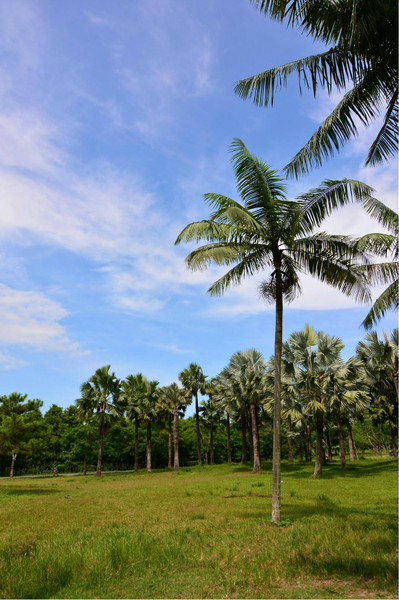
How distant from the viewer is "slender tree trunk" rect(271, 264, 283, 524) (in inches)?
484

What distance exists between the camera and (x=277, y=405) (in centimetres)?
1321

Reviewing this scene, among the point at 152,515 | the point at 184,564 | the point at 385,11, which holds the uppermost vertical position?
the point at 385,11

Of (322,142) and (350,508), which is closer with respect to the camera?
(322,142)

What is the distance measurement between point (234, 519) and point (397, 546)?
237 inches

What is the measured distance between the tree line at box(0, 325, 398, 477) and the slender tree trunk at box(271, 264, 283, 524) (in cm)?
1707

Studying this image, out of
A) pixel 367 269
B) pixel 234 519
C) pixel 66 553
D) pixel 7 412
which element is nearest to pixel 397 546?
pixel 234 519

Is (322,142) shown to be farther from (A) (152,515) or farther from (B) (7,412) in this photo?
(B) (7,412)

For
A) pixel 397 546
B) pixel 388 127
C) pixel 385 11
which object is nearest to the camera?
pixel 385 11

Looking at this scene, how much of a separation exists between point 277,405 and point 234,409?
29683mm

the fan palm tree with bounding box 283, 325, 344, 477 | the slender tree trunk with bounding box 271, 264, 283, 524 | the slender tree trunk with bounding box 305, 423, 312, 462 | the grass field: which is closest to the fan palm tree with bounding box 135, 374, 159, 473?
the slender tree trunk with bounding box 305, 423, 312, 462

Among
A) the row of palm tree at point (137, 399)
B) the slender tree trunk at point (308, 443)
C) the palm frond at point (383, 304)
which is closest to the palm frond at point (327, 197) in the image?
the palm frond at point (383, 304)

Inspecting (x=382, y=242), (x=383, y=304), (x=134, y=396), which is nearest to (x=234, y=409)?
(x=134, y=396)

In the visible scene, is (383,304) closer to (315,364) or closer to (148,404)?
(315,364)

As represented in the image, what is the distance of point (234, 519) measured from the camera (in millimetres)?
12930
